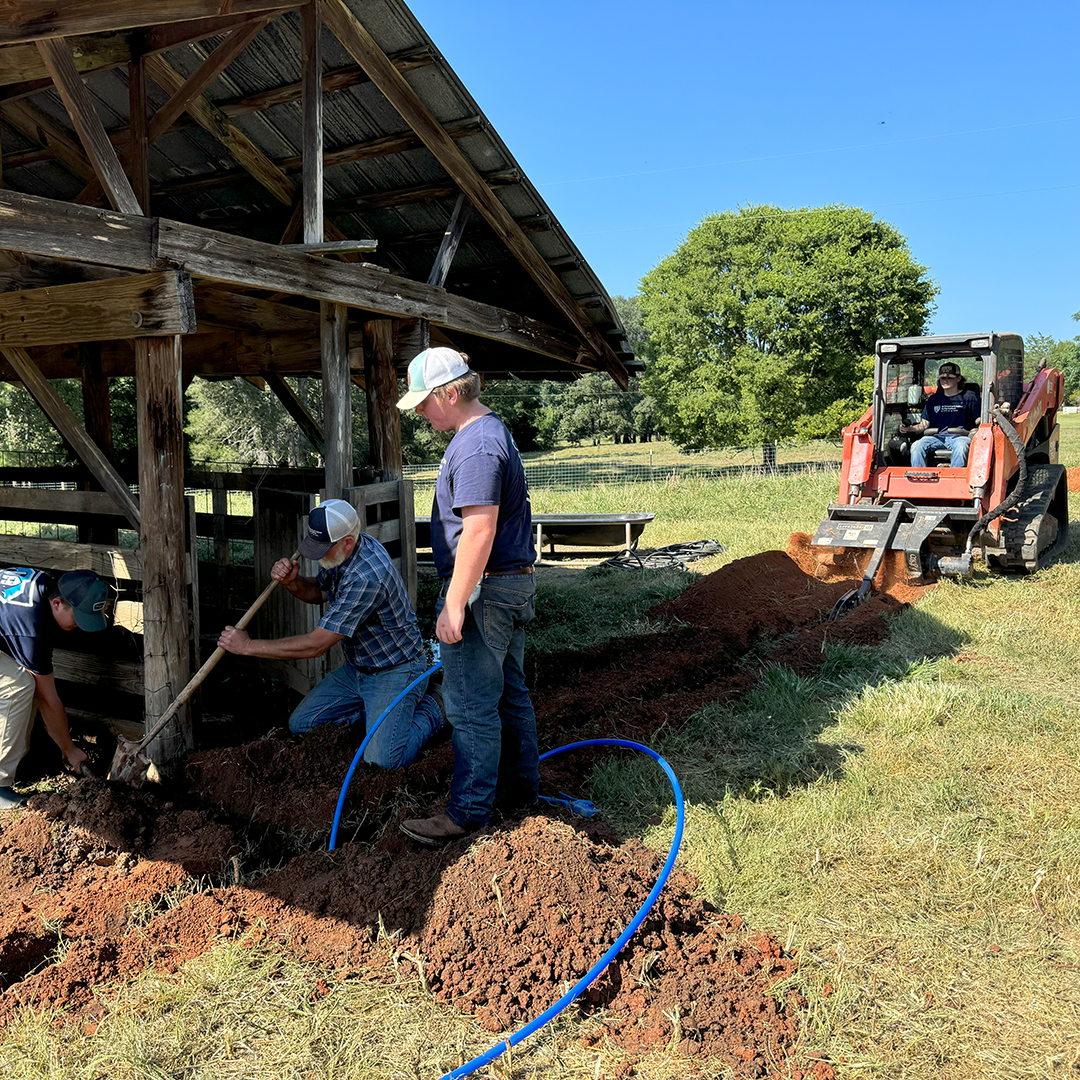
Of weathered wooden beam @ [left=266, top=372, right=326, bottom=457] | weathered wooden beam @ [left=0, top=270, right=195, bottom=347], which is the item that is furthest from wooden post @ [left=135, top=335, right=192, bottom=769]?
weathered wooden beam @ [left=266, top=372, right=326, bottom=457]

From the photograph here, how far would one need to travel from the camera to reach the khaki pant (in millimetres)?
4543

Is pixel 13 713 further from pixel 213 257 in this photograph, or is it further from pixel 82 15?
pixel 82 15

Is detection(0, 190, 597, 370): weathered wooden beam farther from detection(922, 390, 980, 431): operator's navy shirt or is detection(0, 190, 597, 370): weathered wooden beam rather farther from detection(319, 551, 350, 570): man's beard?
detection(922, 390, 980, 431): operator's navy shirt

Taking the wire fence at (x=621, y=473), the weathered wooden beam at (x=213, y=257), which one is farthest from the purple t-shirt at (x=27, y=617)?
the wire fence at (x=621, y=473)

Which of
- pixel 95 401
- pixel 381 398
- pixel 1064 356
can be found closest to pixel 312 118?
pixel 381 398

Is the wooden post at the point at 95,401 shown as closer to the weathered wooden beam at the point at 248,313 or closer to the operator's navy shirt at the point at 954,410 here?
the weathered wooden beam at the point at 248,313

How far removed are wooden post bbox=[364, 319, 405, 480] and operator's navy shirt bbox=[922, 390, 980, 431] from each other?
644 centimetres

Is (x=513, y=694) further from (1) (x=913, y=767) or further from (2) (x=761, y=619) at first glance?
(2) (x=761, y=619)

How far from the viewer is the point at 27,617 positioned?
4480 mm

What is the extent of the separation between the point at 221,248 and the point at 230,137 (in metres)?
1.89

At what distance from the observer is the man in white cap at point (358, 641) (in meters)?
4.42

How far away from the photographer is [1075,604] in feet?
25.8

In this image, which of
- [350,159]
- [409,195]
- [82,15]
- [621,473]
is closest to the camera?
[82,15]

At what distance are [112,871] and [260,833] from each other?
0.62 m
